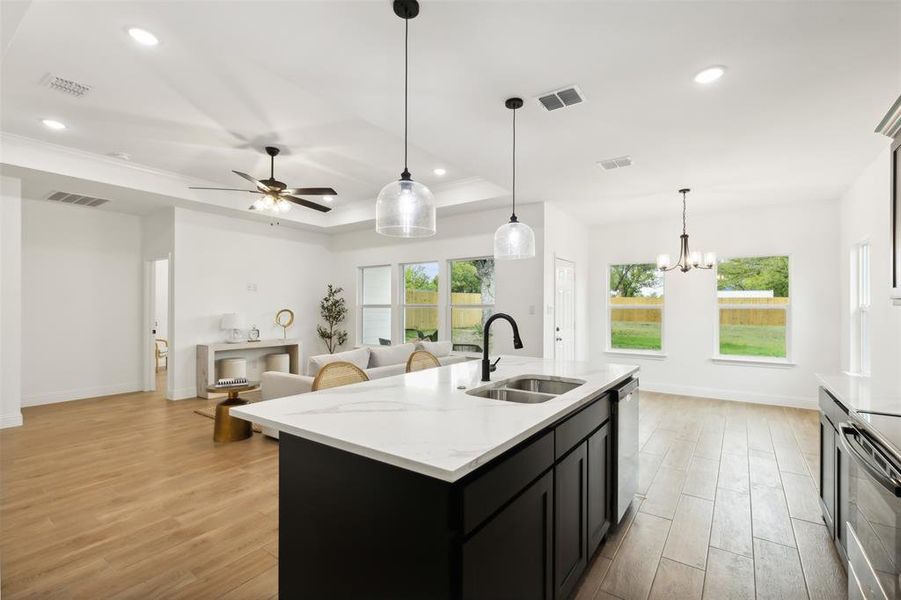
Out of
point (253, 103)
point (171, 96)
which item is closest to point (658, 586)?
point (253, 103)

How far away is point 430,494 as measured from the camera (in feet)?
3.92

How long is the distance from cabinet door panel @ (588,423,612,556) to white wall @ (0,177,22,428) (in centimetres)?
593

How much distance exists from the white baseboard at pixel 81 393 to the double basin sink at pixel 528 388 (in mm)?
6533

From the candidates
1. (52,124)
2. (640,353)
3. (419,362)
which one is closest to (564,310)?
(640,353)

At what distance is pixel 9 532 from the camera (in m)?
2.38

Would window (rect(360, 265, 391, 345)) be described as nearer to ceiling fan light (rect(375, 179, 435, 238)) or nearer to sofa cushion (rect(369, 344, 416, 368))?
sofa cushion (rect(369, 344, 416, 368))

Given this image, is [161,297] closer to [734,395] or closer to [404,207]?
[404,207]

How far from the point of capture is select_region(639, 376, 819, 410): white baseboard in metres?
5.45

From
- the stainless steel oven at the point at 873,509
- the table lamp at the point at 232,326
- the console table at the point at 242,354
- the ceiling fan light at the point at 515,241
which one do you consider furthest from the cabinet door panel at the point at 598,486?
the table lamp at the point at 232,326

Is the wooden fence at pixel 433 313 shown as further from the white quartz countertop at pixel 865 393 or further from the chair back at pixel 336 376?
the white quartz countertop at pixel 865 393

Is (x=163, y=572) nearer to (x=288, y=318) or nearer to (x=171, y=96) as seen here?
(x=171, y=96)

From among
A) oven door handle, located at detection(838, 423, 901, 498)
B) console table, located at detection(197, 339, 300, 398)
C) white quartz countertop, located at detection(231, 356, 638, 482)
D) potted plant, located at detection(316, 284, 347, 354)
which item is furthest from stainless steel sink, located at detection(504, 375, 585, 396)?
potted plant, located at detection(316, 284, 347, 354)

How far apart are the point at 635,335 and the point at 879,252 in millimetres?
3335

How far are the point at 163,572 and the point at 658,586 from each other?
7.94 feet
